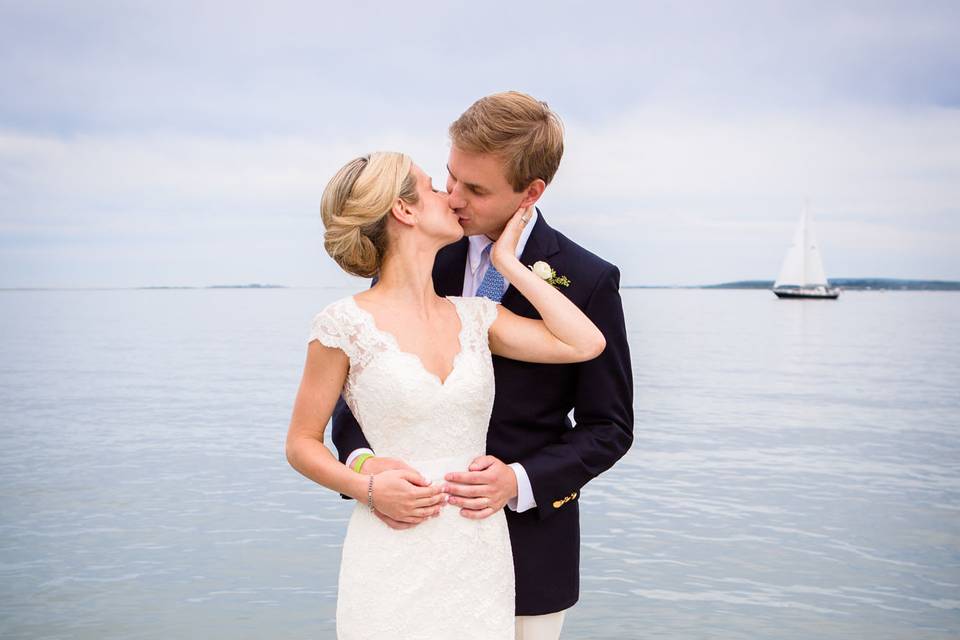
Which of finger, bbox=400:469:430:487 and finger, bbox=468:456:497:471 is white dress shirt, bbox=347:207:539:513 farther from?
finger, bbox=400:469:430:487

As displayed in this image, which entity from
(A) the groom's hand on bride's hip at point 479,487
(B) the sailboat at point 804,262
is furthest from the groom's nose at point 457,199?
(B) the sailboat at point 804,262

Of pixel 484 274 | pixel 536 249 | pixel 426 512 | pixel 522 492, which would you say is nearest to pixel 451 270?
pixel 484 274

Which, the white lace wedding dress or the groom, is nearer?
the white lace wedding dress

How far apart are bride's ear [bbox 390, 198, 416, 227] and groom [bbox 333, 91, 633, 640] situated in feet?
0.60

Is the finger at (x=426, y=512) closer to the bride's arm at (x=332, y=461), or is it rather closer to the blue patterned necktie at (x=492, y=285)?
the bride's arm at (x=332, y=461)

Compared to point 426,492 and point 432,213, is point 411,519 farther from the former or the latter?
point 432,213

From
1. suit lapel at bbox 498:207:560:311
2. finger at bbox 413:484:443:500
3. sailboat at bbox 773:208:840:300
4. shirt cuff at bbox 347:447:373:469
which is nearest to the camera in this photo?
finger at bbox 413:484:443:500

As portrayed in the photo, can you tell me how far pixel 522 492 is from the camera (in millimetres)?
2898

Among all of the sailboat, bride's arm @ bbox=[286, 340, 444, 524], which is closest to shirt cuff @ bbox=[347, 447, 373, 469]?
bride's arm @ bbox=[286, 340, 444, 524]

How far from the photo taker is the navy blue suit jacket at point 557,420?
2.99 meters

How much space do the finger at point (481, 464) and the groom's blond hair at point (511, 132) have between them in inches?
31.4

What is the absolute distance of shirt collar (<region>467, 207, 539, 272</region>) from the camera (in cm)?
313

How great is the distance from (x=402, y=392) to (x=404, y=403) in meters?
0.03

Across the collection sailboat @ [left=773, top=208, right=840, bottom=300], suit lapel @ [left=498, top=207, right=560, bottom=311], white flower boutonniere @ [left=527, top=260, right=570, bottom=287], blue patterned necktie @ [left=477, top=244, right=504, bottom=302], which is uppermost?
suit lapel @ [left=498, top=207, right=560, bottom=311]
